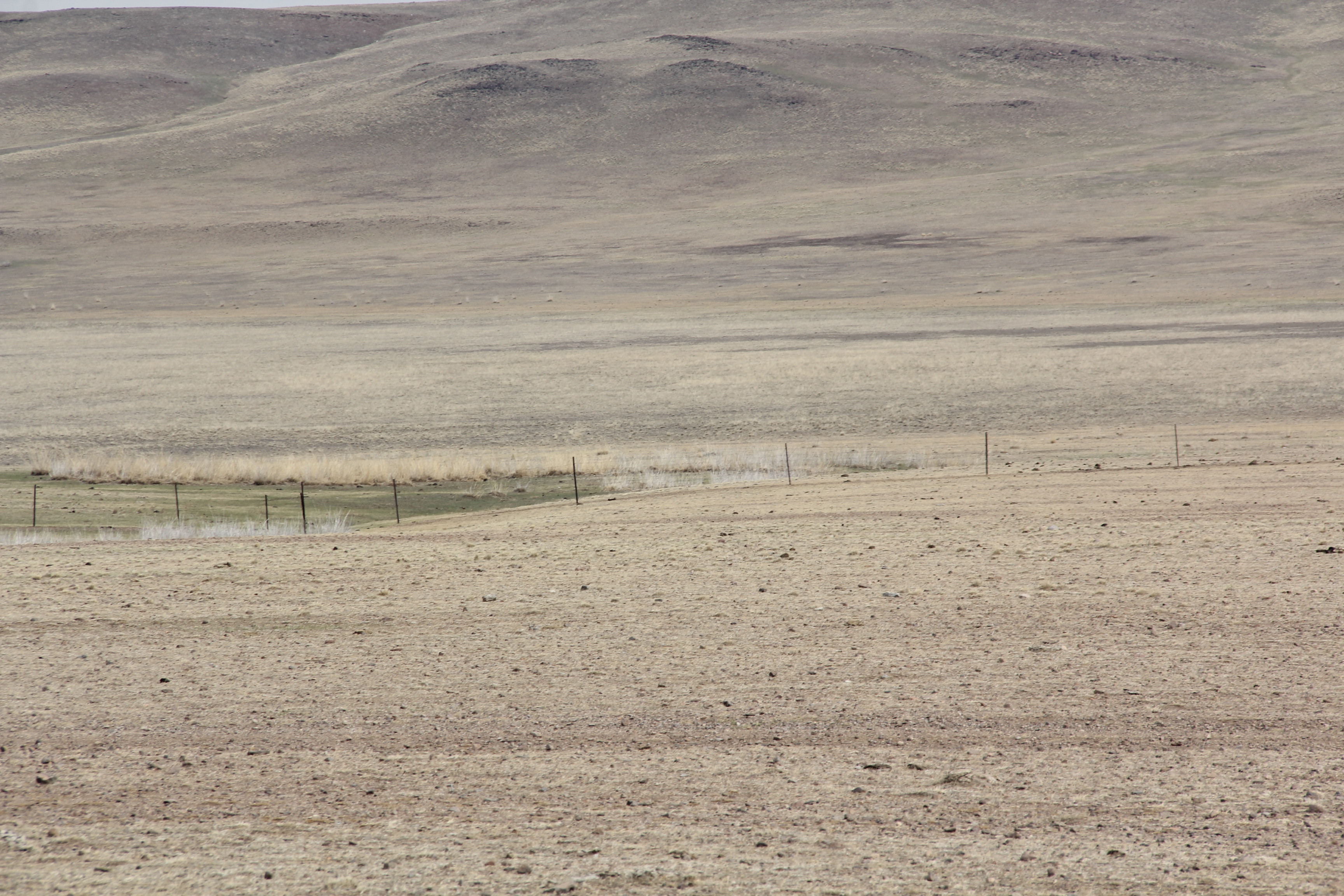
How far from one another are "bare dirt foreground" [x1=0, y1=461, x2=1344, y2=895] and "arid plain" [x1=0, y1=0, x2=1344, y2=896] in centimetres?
4

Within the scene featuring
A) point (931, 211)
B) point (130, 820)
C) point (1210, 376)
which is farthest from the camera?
point (931, 211)

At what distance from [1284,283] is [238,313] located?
135 feet

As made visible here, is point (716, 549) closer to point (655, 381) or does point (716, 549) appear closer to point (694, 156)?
point (655, 381)

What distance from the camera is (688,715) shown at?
8.04 metres

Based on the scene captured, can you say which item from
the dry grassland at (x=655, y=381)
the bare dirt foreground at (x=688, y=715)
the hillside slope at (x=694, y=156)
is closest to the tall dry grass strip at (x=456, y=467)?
the dry grassland at (x=655, y=381)

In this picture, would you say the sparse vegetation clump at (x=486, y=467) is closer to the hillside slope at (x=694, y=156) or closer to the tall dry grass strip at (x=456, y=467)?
the tall dry grass strip at (x=456, y=467)

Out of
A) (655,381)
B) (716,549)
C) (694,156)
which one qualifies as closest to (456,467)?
(655,381)

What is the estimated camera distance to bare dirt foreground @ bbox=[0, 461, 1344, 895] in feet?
19.6

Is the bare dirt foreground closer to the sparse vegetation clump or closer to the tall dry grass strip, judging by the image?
the sparse vegetation clump

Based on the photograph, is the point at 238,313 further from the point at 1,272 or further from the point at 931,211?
the point at 931,211

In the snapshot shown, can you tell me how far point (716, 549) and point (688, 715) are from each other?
552cm

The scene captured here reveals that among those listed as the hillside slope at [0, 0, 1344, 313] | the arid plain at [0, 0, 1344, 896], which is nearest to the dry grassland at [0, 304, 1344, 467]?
the arid plain at [0, 0, 1344, 896]

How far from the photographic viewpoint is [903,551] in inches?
511

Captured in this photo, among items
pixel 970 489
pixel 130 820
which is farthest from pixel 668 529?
pixel 130 820
